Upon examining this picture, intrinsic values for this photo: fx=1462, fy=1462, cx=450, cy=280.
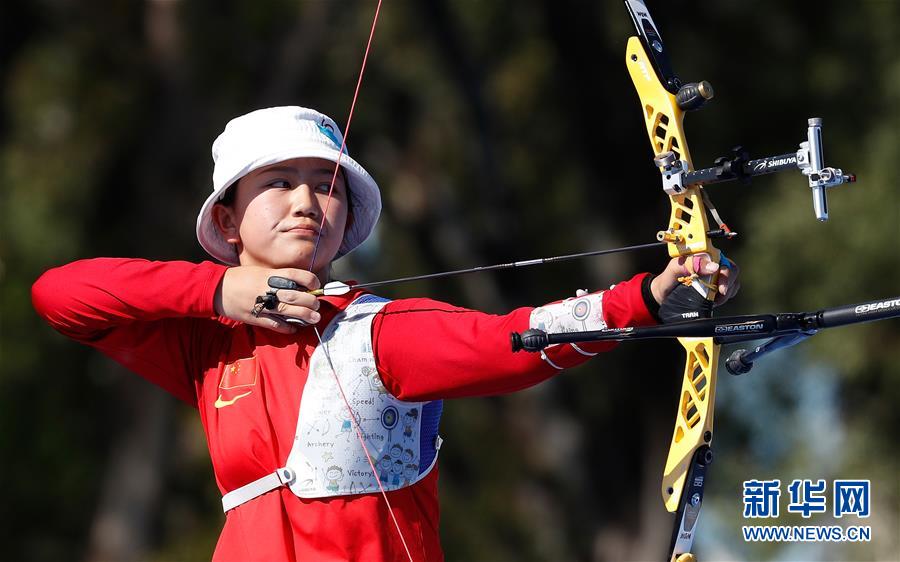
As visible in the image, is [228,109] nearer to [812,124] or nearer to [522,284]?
[522,284]

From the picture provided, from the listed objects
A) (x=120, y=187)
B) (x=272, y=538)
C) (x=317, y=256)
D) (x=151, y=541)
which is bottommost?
(x=272, y=538)

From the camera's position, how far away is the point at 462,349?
3.05 m

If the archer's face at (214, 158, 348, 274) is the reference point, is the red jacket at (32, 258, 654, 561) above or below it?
below

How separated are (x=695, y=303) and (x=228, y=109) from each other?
409 inches

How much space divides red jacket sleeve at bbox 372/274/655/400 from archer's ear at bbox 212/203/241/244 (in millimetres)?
534

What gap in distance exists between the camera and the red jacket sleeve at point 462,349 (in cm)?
300

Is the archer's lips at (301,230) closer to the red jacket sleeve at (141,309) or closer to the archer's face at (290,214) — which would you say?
the archer's face at (290,214)

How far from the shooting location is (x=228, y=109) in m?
12.9

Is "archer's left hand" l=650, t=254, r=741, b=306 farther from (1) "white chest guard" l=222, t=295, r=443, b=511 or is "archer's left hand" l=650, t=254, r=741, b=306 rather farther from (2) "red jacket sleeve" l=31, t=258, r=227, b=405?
(2) "red jacket sleeve" l=31, t=258, r=227, b=405

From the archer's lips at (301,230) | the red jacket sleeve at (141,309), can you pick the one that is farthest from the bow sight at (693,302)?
the red jacket sleeve at (141,309)

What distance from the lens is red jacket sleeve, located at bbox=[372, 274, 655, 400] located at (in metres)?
3.00

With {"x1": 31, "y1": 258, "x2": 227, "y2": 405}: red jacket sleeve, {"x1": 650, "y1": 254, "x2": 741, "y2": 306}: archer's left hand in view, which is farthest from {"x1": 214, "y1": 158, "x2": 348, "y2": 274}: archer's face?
{"x1": 650, "y1": 254, "x2": 741, "y2": 306}: archer's left hand

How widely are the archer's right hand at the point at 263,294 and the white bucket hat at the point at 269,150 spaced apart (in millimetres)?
266

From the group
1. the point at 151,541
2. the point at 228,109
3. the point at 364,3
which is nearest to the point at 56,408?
the point at 151,541
